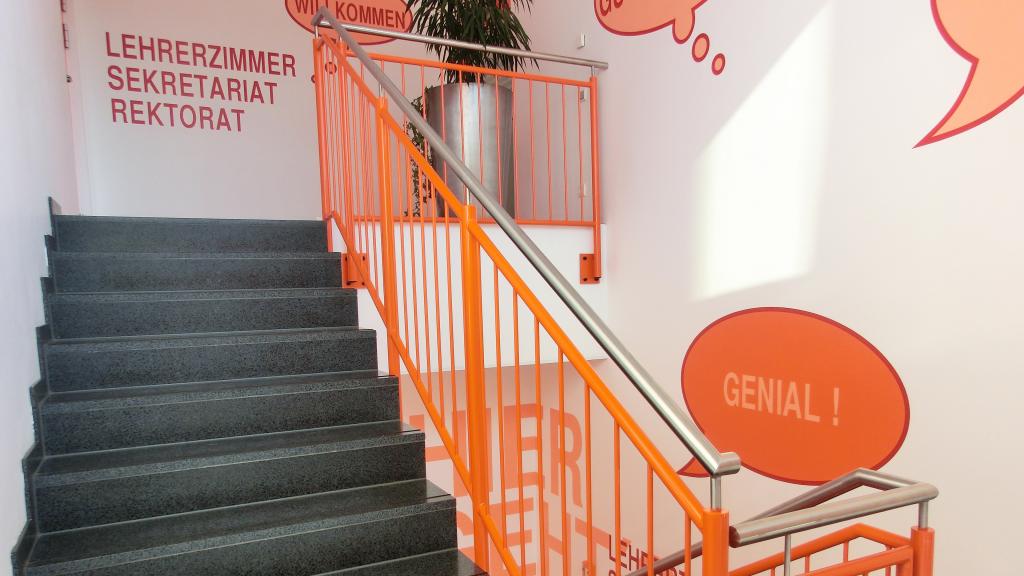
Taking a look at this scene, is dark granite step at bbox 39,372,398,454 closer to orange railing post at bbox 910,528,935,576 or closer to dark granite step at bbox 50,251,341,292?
dark granite step at bbox 50,251,341,292

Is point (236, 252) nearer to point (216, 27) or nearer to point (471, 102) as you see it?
point (471, 102)

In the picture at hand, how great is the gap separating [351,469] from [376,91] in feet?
13.0

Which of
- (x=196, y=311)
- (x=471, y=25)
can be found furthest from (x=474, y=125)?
(x=196, y=311)

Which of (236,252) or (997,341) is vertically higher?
(236,252)

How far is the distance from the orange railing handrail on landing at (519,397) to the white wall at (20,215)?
1088 mm

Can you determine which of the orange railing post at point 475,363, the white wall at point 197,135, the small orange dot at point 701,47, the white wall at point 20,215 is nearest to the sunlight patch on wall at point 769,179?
the small orange dot at point 701,47

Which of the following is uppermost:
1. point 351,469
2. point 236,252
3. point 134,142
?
point 134,142

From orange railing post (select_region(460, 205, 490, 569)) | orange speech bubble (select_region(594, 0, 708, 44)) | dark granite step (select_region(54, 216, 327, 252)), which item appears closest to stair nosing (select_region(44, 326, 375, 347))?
dark granite step (select_region(54, 216, 327, 252))

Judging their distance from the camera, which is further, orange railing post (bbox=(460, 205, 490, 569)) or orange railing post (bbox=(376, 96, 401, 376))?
orange railing post (bbox=(376, 96, 401, 376))

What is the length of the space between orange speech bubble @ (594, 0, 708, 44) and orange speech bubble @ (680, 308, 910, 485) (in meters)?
1.56

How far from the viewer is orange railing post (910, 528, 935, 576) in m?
1.43

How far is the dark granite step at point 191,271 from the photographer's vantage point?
2.41m

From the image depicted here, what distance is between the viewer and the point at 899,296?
8.01ft

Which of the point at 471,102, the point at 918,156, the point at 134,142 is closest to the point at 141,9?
the point at 134,142
